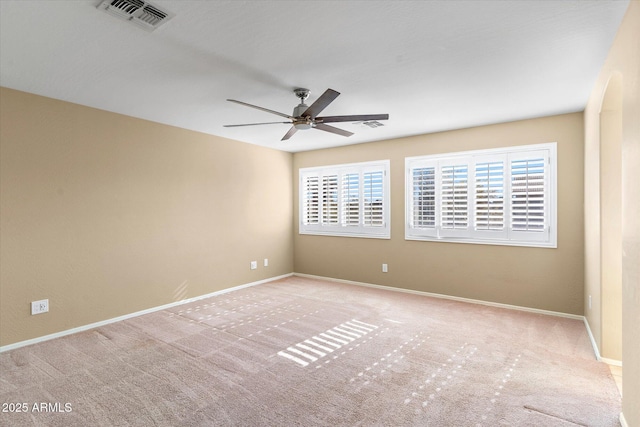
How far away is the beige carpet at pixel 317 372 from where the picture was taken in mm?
2166

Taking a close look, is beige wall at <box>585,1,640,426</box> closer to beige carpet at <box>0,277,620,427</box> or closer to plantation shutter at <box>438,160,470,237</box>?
beige carpet at <box>0,277,620,427</box>

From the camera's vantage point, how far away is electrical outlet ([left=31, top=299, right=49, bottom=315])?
10.9 ft

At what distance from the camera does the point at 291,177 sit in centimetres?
664

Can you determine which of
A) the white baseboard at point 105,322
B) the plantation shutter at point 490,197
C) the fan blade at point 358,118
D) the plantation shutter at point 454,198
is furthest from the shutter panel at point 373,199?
the fan blade at point 358,118

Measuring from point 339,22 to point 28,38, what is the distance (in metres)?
2.10

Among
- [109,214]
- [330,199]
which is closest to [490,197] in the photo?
[330,199]

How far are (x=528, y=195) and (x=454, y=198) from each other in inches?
35.9

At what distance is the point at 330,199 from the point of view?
20.2 ft

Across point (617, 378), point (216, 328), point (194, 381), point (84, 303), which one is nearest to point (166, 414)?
point (194, 381)

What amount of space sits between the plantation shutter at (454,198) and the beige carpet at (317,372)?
3.94 ft

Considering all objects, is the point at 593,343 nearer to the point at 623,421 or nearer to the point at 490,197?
the point at 623,421

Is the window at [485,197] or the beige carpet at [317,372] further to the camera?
the window at [485,197]

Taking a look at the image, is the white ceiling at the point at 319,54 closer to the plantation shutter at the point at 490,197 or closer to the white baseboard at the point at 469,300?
the plantation shutter at the point at 490,197

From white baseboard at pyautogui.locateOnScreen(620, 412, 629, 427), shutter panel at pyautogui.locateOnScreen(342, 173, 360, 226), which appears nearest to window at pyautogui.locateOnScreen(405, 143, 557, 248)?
shutter panel at pyautogui.locateOnScreen(342, 173, 360, 226)
